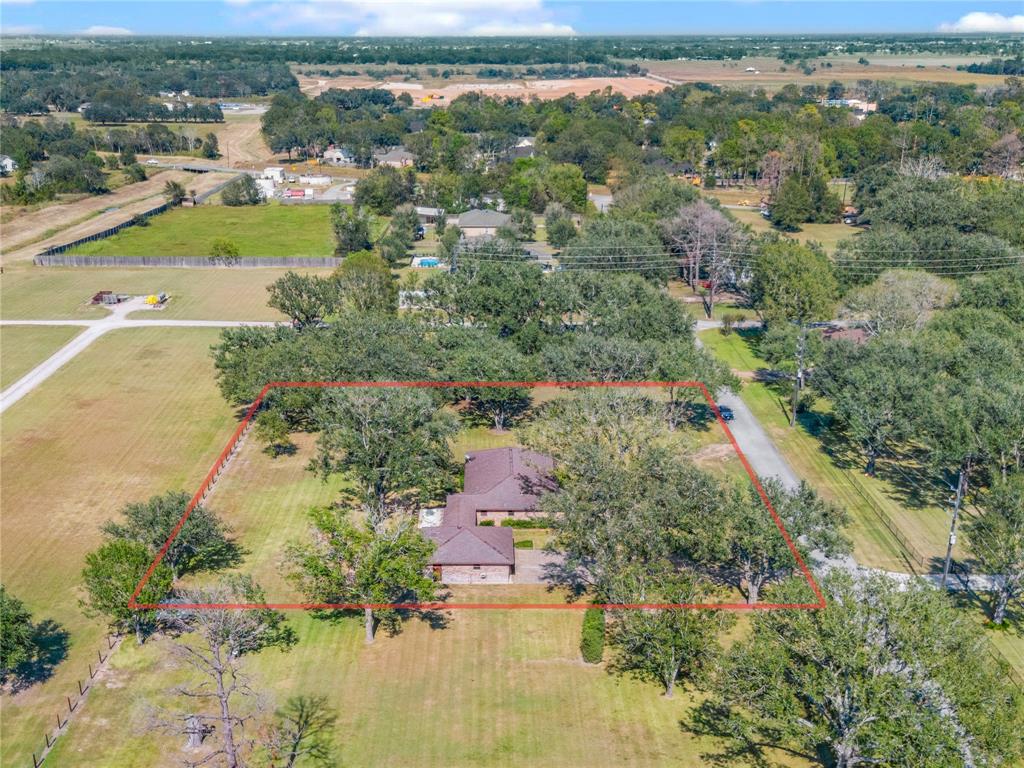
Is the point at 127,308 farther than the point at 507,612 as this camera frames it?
Yes

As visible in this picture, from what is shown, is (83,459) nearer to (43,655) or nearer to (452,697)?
(43,655)

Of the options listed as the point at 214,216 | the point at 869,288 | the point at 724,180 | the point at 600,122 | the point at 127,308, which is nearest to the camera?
the point at 869,288

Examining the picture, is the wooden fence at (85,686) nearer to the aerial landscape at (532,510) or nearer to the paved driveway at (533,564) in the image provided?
the aerial landscape at (532,510)

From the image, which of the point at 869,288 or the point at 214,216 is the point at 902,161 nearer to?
the point at 869,288

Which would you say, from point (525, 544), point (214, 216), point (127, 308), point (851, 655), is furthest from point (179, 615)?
point (214, 216)

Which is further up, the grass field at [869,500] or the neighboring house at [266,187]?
the neighboring house at [266,187]

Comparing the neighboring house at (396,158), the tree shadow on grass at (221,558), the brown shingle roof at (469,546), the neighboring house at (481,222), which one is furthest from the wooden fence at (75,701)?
the neighboring house at (396,158)
